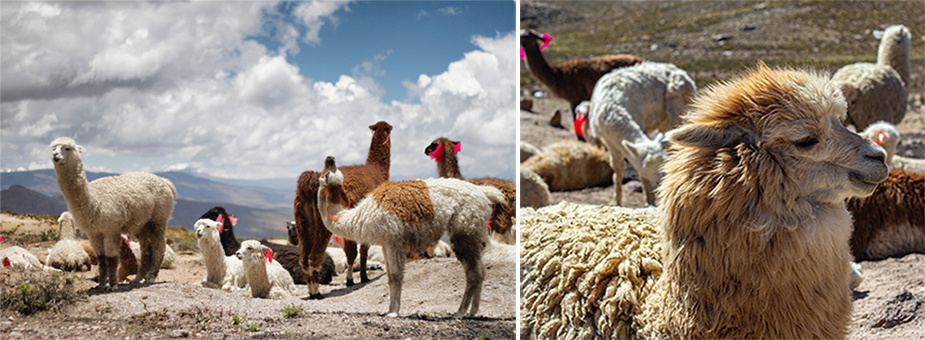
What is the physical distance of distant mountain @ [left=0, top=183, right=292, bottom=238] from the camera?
12.6 feet

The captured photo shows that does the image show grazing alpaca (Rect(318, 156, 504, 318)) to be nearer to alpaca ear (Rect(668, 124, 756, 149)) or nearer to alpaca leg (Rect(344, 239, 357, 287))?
alpaca leg (Rect(344, 239, 357, 287))

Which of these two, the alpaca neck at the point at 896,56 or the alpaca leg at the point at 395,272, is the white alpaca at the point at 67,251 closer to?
the alpaca leg at the point at 395,272

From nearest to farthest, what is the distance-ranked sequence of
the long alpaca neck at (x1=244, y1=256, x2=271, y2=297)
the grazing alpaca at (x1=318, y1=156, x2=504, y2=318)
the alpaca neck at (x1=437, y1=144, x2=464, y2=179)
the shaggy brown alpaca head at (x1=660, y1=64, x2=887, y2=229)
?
1. the shaggy brown alpaca head at (x1=660, y1=64, x2=887, y2=229)
2. the grazing alpaca at (x1=318, y1=156, x2=504, y2=318)
3. the long alpaca neck at (x1=244, y1=256, x2=271, y2=297)
4. the alpaca neck at (x1=437, y1=144, x2=464, y2=179)

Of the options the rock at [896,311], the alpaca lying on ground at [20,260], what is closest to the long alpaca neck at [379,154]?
the alpaca lying on ground at [20,260]

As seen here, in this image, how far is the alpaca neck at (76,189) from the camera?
378 centimetres

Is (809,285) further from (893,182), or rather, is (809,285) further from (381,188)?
(893,182)

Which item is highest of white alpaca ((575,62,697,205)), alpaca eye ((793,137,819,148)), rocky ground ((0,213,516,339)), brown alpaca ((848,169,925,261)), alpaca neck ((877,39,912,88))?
alpaca neck ((877,39,912,88))

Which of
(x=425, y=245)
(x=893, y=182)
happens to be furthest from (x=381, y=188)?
(x=893, y=182)

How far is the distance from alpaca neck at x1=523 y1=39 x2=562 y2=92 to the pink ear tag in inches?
250

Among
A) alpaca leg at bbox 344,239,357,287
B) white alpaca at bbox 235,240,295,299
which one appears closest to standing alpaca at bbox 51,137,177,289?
white alpaca at bbox 235,240,295,299

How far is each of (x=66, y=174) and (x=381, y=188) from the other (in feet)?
6.60

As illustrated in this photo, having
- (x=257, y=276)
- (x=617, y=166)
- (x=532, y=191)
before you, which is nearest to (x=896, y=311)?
(x=617, y=166)

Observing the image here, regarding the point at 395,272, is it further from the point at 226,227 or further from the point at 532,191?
the point at 532,191

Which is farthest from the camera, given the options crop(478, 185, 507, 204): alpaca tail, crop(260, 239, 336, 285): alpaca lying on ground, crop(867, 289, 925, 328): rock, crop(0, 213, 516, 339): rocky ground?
crop(260, 239, 336, 285): alpaca lying on ground
